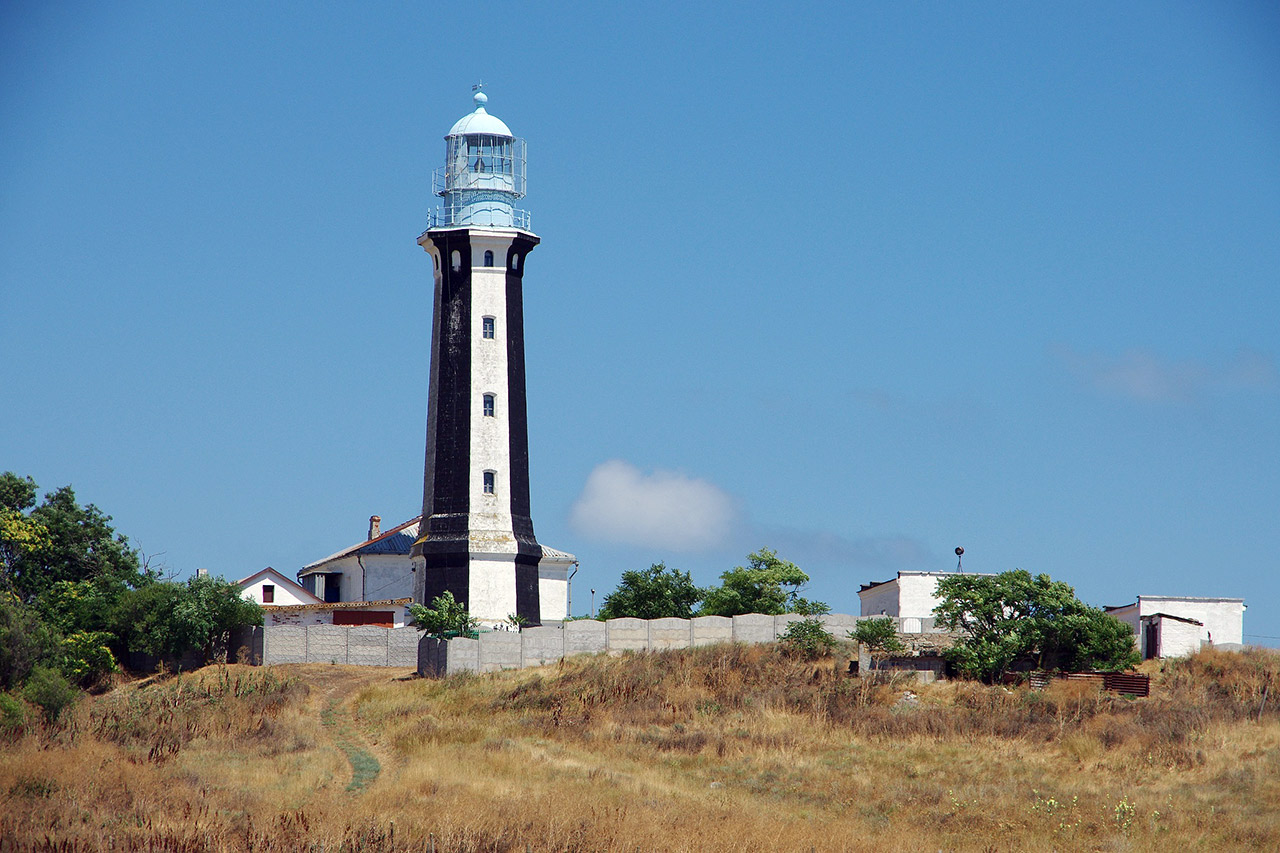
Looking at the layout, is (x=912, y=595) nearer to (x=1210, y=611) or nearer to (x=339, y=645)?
(x=1210, y=611)

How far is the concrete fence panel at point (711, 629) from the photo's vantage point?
193ft

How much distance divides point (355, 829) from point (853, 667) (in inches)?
1038

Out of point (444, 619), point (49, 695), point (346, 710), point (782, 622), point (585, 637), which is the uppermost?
point (444, 619)

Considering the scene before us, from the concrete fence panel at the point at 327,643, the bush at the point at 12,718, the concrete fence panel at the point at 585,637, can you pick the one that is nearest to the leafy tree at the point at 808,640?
the concrete fence panel at the point at 585,637

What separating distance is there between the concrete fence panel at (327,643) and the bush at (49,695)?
11.7 metres

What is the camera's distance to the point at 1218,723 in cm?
4538

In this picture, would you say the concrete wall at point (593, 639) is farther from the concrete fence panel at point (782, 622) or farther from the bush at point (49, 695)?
the bush at point (49, 695)

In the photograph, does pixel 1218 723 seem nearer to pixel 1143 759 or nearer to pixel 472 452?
pixel 1143 759

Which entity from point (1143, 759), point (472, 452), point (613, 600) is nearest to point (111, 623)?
point (472, 452)

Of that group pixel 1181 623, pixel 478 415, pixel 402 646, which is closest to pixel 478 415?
pixel 478 415

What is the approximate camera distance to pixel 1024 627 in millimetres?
53500

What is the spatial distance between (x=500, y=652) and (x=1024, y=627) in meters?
17.6

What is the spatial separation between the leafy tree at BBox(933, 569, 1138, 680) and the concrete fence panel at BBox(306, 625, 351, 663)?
21368 mm

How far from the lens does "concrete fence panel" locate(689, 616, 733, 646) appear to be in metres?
59.0
